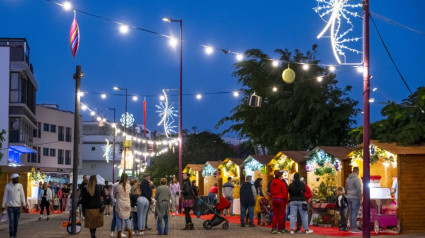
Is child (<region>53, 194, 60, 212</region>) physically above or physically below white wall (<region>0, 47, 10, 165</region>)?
below

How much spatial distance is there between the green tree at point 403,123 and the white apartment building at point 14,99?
29878 mm

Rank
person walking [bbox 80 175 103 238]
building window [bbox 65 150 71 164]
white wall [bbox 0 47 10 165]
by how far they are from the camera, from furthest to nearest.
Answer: building window [bbox 65 150 71 164], white wall [bbox 0 47 10 165], person walking [bbox 80 175 103 238]

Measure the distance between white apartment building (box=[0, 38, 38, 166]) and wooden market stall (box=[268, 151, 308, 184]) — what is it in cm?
2263

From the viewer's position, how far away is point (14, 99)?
48.8 meters

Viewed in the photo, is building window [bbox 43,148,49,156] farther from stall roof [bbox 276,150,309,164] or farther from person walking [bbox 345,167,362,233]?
person walking [bbox 345,167,362,233]

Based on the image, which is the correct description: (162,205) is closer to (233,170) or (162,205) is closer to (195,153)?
(233,170)

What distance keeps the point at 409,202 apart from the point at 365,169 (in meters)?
3.70

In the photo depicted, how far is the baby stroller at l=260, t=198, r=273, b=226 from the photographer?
22797 mm

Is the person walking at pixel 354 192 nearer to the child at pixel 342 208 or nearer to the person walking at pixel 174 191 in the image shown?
the child at pixel 342 208

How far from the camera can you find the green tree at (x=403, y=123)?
2019cm

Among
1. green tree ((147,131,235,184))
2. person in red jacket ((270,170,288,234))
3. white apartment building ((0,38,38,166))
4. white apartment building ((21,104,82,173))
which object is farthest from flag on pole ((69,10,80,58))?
white apartment building ((21,104,82,173))

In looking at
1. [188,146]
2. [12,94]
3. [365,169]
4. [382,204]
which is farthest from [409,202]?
[188,146]

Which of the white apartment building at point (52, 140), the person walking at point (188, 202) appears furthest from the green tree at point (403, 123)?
the white apartment building at point (52, 140)

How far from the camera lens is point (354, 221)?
63.9ft
